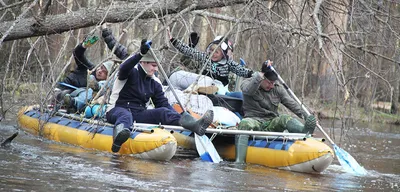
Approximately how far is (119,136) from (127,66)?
968mm

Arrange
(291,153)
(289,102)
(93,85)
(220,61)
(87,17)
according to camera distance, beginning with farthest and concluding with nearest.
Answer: (220,61), (93,85), (289,102), (291,153), (87,17)

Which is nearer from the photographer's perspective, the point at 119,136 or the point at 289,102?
the point at 119,136

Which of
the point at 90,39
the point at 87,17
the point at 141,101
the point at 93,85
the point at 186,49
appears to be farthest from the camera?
the point at 93,85

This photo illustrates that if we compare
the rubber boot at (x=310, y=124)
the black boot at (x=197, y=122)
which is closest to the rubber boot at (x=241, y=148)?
the black boot at (x=197, y=122)

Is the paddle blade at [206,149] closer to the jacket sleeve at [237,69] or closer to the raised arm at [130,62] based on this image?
the raised arm at [130,62]

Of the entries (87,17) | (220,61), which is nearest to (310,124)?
(220,61)

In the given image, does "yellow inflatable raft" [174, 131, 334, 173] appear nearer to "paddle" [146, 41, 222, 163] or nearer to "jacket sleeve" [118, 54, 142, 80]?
"paddle" [146, 41, 222, 163]

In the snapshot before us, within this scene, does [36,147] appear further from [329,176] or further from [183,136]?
[329,176]

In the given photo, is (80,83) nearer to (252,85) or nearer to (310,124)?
(252,85)

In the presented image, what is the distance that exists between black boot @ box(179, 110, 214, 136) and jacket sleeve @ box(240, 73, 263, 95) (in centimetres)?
83

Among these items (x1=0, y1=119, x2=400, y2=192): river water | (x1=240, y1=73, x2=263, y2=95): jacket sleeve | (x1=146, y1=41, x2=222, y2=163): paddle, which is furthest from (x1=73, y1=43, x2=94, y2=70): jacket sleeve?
(x1=240, y1=73, x2=263, y2=95): jacket sleeve

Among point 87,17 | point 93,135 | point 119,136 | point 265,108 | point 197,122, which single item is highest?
point 87,17

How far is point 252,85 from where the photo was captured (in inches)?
420

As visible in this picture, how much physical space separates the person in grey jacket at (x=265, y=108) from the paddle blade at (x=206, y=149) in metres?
0.30
